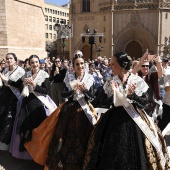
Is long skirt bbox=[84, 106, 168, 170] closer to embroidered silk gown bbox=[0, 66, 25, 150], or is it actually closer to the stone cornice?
embroidered silk gown bbox=[0, 66, 25, 150]

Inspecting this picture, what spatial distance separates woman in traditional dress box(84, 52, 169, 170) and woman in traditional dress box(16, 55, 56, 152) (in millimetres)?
1228

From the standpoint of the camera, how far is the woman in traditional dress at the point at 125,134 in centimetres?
280

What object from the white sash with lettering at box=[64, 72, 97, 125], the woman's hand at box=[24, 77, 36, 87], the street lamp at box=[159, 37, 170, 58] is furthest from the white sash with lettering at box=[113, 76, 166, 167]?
the street lamp at box=[159, 37, 170, 58]

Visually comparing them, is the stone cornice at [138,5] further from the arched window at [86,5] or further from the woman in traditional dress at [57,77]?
the woman in traditional dress at [57,77]

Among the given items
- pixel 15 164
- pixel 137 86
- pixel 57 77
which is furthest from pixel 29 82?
pixel 57 77

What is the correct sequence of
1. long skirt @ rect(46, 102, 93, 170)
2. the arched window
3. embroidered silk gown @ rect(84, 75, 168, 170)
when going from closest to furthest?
embroidered silk gown @ rect(84, 75, 168, 170) → long skirt @ rect(46, 102, 93, 170) → the arched window

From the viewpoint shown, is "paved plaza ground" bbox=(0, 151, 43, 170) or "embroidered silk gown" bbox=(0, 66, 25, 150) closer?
"paved plaza ground" bbox=(0, 151, 43, 170)

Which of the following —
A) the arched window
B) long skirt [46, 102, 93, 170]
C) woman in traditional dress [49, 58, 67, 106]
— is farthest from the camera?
the arched window

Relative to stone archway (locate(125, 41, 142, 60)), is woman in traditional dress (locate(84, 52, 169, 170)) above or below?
below

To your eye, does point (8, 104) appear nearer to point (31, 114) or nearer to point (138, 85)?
point (31, 114)

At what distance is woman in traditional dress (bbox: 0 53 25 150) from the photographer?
4188mm

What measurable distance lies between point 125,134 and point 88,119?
68 centimetres

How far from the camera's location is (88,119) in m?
3.38

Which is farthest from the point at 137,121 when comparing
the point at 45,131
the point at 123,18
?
the point at 123,18
